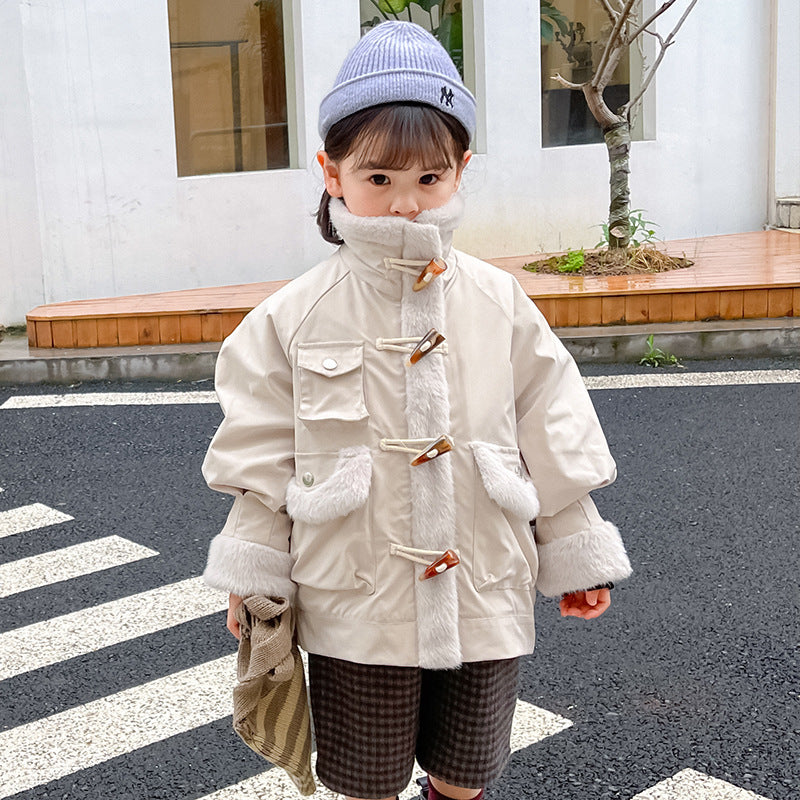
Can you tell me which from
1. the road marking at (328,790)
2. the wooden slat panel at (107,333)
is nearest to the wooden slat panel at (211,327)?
the wooden slat panel at (107,333)

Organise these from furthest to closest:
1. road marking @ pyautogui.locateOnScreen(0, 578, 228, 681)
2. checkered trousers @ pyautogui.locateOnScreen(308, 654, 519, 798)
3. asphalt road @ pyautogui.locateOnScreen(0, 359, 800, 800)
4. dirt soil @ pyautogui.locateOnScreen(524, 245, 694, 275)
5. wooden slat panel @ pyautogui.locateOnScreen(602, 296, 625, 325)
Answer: dirt soil @ pyautogui.locateOnScreen(524, 245, 694, 275) < wooden slat panel @ pyautogui.locateOnScreen(602, 296, 625, 325) < road marking @ pyautogui.locateOnScreen(0, 578, 228, 681) < asphalt road @ pyautogui.locateOnScreen(0, 359, 800, 800) < checkered trousers @ pyautogui.locateOnScreen(308, 654, 519, 798)

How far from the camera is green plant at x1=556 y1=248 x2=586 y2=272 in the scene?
30.2ft

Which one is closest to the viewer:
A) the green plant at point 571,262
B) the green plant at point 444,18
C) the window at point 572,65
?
the green plant at point 571,262

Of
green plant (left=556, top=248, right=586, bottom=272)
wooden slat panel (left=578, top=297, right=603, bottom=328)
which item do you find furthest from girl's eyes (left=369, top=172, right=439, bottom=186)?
green plant (left=556, top=248, right=586, bottom=272)

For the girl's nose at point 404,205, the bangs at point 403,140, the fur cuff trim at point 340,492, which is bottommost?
the fur cuff trim at point 340,492

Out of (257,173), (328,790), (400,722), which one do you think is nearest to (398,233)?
(400,722)

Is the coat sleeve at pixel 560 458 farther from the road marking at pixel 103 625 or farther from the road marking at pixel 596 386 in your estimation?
the road marking at pixel 596 386

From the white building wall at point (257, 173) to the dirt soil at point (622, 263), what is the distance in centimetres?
95

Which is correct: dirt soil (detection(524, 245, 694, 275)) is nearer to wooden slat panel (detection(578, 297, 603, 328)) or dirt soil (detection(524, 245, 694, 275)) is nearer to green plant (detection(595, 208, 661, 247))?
green plant (detection(595, 208, 661, 247))

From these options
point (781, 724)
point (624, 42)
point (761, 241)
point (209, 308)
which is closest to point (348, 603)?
point (781, 724)

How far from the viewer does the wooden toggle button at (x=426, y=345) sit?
2.11m

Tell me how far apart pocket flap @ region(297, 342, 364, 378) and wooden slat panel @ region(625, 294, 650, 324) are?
19.9 feet

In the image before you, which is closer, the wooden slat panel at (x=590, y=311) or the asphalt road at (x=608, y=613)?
the asphalt road at (x=608, y=613)

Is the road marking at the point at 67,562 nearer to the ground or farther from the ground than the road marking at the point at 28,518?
nearer to the ground
